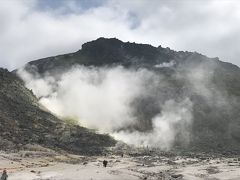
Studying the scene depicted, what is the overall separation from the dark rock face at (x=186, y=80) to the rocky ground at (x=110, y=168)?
2175 centimetres

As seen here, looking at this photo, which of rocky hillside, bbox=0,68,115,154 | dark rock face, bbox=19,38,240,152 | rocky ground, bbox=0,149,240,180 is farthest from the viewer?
dark rock face, bbox=19,38,240,152

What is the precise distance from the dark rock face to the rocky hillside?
69.4ft

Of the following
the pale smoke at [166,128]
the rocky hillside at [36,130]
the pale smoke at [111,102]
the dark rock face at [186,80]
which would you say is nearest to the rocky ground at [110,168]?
the rocky hillside at [36,130]

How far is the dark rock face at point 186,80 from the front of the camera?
120500 millimetres

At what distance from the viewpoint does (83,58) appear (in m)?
180

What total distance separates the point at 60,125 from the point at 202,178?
172ft

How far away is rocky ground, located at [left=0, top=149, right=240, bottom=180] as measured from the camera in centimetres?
6438

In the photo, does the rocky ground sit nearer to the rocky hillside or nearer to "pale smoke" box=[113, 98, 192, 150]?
the rocky hillside

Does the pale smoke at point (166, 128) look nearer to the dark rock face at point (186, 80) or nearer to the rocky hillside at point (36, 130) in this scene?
the dark rock face at point (186, 80)

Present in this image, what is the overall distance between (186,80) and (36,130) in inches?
2219

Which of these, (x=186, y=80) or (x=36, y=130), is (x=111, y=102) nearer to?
(x=186, y=80)

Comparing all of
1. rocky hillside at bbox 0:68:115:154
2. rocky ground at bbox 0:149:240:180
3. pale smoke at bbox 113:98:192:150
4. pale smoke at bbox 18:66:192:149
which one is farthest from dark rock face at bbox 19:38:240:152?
rocky ground at bbox 0:149:240:180

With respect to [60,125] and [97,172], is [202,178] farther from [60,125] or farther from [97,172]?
[60,125]

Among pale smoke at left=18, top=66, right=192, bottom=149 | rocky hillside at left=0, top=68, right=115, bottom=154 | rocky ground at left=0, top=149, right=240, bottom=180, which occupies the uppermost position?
pale smoke at left=18, top=66, right=192, bottom=149
